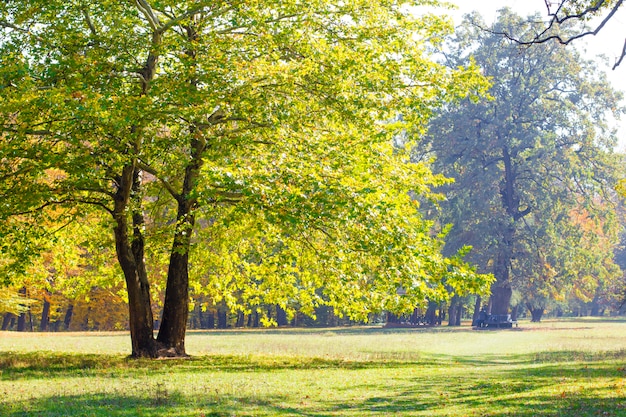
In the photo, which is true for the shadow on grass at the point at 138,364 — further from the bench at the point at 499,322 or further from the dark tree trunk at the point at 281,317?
the dark tree trunk at the point at 281,317

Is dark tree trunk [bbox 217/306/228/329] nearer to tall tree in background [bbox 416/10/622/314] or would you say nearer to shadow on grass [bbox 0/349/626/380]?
tall tree in background [bbox 416/10/622/314]

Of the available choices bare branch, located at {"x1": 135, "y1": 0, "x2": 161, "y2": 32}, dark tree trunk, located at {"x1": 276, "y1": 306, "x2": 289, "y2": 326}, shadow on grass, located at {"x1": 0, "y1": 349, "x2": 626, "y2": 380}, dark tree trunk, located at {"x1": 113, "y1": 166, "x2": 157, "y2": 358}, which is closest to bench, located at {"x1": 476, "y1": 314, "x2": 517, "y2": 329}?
dark tree trunk, located at {"x1": 276, "y1": 306, "x2": 289, "y2": 326}

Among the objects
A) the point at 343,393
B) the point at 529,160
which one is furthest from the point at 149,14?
Result: the point at 529,160

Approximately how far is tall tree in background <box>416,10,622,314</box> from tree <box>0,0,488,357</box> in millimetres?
38540

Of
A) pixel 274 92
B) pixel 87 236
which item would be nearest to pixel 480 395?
pixel 274 92

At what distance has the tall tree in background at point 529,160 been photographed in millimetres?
57938

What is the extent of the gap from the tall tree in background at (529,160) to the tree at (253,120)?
38.5m

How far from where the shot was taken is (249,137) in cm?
1998

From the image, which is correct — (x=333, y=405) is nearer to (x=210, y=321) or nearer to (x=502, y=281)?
(x=502, y=281)

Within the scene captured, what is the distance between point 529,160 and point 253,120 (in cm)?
4284

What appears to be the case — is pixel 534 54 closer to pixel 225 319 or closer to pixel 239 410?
pixel 225 319

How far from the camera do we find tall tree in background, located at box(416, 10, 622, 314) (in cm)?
5794

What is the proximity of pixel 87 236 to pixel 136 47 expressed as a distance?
8.53 meters

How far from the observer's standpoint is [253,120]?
2031cm
